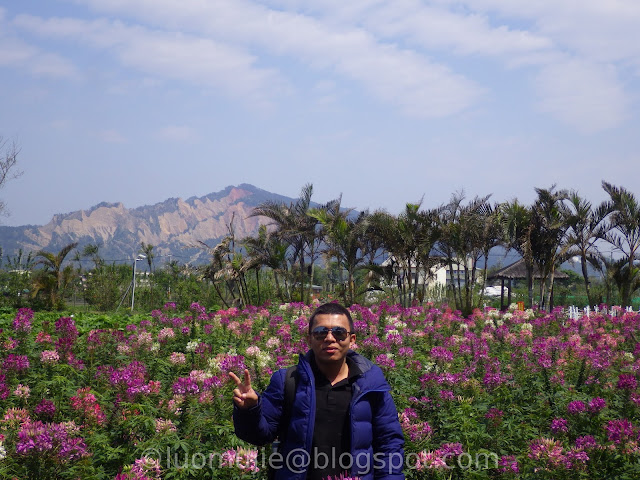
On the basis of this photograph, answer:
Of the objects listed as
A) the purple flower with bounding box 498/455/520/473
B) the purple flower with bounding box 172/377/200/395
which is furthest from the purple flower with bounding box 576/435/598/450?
the purple flower with bounding box 172/377/200/395

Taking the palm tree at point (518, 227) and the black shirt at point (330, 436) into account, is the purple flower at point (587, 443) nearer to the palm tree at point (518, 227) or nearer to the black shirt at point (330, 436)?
the black shirt at point (330, 436)

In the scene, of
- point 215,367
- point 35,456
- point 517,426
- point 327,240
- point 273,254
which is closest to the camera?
point 35,456

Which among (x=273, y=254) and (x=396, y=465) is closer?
(x=396, y=465)

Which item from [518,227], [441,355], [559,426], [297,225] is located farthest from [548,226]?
[559,426]

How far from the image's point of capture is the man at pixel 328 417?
8.63 ft

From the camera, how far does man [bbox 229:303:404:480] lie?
263 centimetres

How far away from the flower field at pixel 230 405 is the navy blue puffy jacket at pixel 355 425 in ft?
0.99

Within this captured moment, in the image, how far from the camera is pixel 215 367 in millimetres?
5359

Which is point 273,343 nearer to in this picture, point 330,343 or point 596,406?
point 596,406

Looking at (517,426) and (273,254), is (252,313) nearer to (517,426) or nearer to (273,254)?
(517,426)

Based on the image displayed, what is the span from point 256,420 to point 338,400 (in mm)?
378

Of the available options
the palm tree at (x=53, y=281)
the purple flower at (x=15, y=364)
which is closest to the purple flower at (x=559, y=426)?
the purple flower at (x=15, y=364)

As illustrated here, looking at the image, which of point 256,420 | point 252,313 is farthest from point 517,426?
point 252,313

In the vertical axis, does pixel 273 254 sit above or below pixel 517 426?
above
